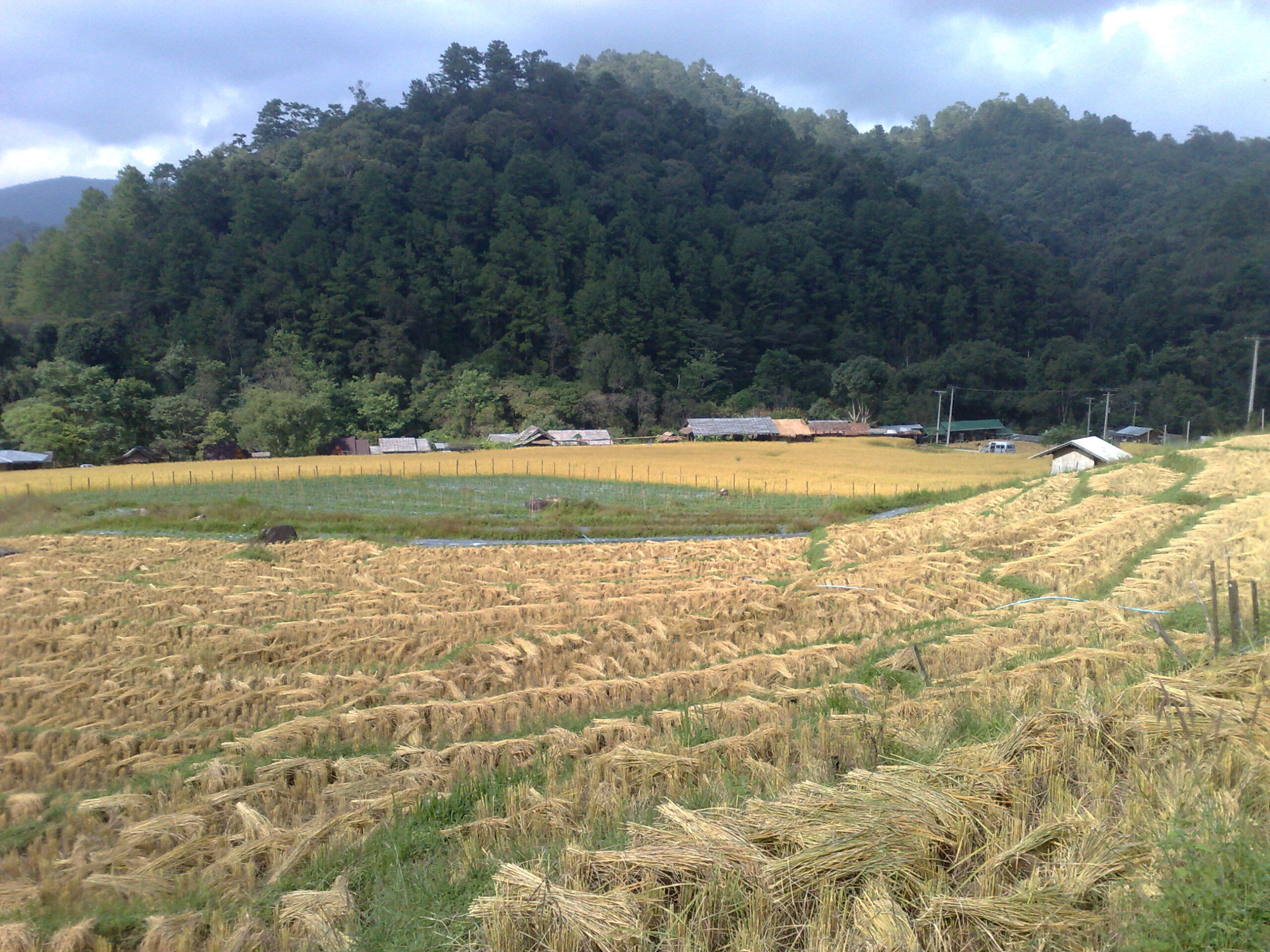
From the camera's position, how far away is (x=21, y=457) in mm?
41344

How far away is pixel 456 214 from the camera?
87500mm

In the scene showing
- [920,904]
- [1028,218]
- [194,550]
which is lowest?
[194,550]

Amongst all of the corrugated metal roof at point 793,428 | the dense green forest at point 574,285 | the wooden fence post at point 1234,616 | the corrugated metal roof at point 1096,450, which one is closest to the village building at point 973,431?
the dense green forest at point 574,285

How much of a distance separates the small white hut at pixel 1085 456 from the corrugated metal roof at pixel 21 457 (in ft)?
158

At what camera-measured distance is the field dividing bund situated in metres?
32.6

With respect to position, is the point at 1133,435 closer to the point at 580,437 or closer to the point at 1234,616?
the point at 580,437

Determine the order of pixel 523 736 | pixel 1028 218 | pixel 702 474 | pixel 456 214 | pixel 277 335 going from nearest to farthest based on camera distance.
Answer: pixel 523 736, pixel 702 474, pixel 277 335, pixel 456 214, pixel 1028 218

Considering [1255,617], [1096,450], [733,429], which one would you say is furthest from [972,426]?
[1255,617]

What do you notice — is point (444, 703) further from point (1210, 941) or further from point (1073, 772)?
point (1210, 941)

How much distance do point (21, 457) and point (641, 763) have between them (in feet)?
156

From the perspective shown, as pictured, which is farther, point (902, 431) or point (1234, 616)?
point (902, 431)

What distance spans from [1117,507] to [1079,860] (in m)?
16.3

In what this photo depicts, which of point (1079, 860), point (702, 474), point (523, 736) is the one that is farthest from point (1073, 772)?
point (702, 474)

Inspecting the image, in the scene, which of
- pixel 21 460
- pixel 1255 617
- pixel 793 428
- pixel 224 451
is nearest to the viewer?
pixel 1255 617
